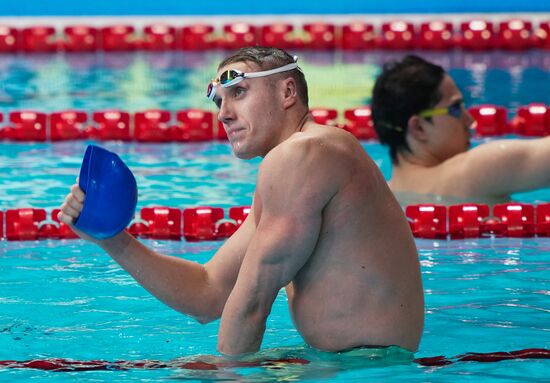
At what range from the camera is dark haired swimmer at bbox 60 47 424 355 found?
3.11 metres

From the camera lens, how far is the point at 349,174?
→ 3.15 m

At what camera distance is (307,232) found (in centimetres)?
311

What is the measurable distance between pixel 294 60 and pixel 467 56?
23.6 feet

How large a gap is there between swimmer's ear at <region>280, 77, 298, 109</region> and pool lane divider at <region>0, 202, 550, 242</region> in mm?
2320

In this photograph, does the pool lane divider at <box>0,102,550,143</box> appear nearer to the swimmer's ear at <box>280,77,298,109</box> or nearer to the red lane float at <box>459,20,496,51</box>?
the red lane float at <box>459,20,496,51</box>

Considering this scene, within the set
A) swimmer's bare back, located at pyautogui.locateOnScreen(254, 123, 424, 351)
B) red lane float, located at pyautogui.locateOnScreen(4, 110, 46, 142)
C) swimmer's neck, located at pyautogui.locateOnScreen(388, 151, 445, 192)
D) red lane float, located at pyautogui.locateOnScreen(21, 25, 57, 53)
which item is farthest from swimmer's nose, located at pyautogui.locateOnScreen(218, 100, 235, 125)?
red lane float, located at pyautogui.locateOnScreen(21, 25, 57, 53)

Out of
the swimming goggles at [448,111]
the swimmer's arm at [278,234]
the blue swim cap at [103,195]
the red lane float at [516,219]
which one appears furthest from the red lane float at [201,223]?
the swimmer's arm at [278,234]

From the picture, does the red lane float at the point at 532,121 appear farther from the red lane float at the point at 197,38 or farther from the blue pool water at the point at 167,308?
the red lane float at the point at 197,38

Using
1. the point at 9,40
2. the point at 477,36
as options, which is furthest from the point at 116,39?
the point at 477,36

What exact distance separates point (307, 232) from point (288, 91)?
46 centimetres

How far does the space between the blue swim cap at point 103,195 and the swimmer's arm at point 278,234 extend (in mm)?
431

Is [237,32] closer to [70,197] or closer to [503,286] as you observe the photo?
[503,286]

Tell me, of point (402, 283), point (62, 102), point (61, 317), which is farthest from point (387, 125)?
point (62, 102)

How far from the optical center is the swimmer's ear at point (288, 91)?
3.33 m
